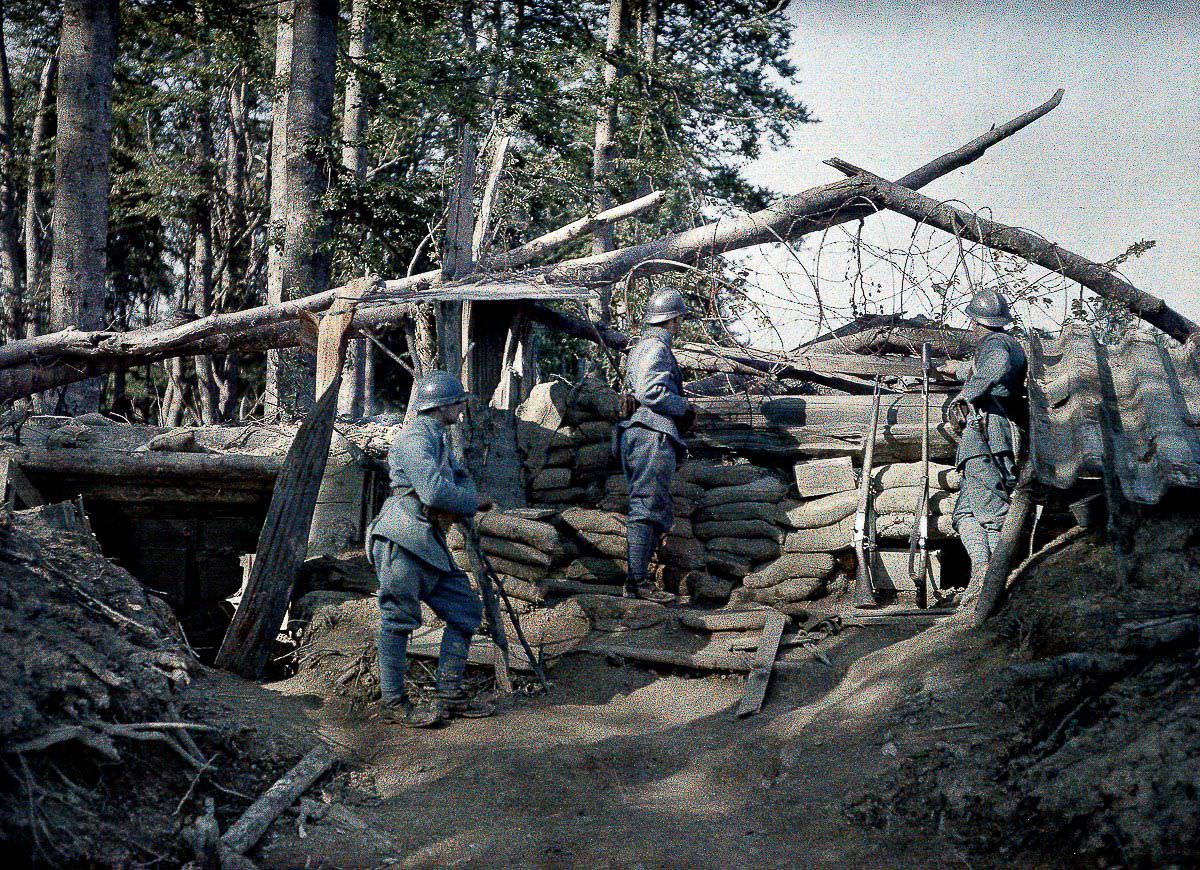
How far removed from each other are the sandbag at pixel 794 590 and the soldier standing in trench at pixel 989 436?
1284mm

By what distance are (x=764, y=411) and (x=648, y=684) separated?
328 cm

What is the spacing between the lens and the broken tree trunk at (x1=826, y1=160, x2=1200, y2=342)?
9.34 meters

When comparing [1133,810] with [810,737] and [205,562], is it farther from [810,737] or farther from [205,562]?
[205,562]

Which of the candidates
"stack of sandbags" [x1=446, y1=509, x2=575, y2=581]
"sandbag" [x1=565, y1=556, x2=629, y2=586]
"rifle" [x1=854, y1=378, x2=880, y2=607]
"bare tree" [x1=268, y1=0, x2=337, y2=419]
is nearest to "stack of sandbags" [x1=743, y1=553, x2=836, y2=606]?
"rifle" [x1=854, y1=378, x2=880, y2=607]

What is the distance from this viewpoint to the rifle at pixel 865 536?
818 cm

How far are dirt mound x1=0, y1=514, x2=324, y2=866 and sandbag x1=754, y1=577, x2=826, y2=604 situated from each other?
12.2ft

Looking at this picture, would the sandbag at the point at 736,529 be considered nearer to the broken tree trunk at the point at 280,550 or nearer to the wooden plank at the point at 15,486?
the broken tree trunk at the point at 280,550

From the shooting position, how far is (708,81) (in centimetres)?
1934

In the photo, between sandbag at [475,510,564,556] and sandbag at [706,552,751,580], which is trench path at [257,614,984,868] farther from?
sandbag at [706,552,751,580]

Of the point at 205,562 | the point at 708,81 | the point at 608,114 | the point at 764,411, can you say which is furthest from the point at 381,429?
the point at 708,81

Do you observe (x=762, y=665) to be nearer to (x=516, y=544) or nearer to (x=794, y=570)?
(x=794, y=570)

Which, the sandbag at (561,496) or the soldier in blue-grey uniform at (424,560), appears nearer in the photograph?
the soldier in blue-grey uniform at (424,560)

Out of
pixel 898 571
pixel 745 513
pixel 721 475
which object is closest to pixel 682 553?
pixel 745 513

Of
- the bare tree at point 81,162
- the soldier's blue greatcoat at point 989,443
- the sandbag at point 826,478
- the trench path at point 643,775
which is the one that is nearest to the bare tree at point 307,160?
the bare tree at point 81,162
